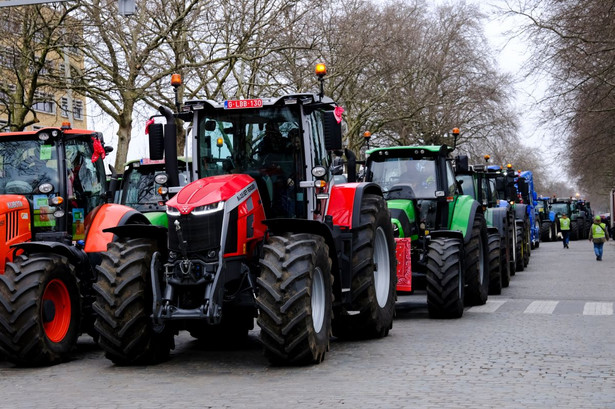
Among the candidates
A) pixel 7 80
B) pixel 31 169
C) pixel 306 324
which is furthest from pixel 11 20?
pixel 306 324

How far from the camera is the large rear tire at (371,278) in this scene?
1145cm

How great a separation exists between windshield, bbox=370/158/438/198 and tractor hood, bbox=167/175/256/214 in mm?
6044

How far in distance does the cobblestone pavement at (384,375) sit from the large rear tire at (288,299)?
0.22 metres

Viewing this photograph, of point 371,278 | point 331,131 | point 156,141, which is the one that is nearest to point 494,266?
point 371,278

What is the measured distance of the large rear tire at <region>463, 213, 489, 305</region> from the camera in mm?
15586

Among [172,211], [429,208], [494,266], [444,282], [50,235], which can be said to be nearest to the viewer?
[172,211]

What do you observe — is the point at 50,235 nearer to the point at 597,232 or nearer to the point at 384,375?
the point at 384,375

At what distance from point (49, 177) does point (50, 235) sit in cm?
70

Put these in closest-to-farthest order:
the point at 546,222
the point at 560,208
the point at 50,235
Result: the point at 50,235
the point at 546,222
the point at 560,208

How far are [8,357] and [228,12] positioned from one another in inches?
776

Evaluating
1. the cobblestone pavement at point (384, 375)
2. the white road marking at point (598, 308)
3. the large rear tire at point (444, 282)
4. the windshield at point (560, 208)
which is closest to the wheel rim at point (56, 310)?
the cobblestone pavement at point (384, 375)

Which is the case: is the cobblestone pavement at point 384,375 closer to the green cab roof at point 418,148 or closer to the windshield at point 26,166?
the windshield at point 26,166

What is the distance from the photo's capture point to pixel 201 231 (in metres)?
9.65

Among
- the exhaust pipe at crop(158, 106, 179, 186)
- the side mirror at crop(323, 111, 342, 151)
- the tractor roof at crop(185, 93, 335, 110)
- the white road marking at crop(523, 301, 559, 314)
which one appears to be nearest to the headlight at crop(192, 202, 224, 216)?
the exhaust pipe at crop(158, 106, 179, 186)
